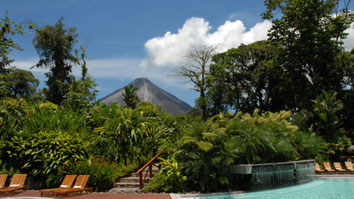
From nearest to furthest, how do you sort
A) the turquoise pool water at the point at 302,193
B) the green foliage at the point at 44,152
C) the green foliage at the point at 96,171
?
the turquoise pool water at the point at 302,193 < the green foliage at the point at 96,171 < the green foliage at the point at 44,152

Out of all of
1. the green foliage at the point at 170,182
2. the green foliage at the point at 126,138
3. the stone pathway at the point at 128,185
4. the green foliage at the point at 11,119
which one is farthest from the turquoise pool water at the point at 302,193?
the green foliage at the point at 11,119

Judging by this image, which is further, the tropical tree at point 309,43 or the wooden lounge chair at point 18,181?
the tropical tree at point 309,43

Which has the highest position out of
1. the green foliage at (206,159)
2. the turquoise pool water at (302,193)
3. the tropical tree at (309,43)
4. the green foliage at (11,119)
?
the tropical tree at (309,43)

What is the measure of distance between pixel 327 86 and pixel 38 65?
30378 millimetres

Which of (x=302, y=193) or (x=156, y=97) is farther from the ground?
(x=156, y=97)

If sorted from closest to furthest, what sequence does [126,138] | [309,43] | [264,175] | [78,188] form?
[78,188], [264,175], [126,138], [309,43]

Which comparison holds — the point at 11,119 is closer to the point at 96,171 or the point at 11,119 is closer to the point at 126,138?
Result: the point at 96,171

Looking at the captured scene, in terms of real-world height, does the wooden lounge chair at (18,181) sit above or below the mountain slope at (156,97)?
below

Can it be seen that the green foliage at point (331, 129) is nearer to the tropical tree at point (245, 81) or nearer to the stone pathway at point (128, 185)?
the stone pathway at point (128, 185)

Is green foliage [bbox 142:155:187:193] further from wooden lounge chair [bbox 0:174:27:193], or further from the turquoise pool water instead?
wooden lounge chair [bbox 0:174:27:193]

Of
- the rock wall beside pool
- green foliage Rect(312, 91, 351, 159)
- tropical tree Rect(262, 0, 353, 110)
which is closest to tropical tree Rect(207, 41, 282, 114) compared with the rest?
tropical tree Rect(262, 0, 353, 110)

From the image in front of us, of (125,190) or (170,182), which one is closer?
(170,182)

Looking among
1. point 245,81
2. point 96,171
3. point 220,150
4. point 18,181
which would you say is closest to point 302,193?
point 220,150

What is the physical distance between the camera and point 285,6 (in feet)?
71.6
